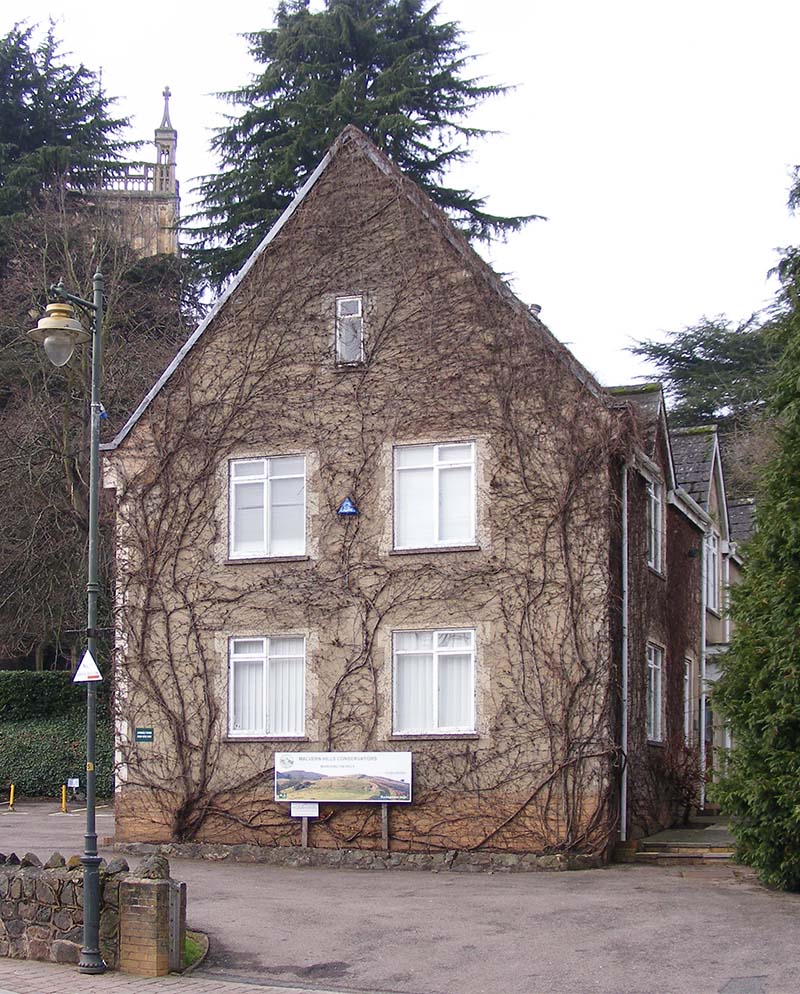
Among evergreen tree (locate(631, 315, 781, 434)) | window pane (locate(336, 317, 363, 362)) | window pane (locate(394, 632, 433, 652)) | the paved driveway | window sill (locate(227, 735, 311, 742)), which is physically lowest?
the paved driveway

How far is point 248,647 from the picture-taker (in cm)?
2350

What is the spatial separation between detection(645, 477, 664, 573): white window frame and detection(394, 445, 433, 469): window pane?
3834 millimetres

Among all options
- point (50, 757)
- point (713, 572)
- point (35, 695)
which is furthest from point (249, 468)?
point (35, 695)

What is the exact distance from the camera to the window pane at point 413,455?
2281 centimetres

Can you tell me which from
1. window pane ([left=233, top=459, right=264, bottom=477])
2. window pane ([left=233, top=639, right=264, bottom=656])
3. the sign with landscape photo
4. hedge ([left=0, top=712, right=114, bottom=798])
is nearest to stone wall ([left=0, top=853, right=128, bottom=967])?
the sign with landscape photo

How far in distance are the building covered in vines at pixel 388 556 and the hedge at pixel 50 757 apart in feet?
36.8

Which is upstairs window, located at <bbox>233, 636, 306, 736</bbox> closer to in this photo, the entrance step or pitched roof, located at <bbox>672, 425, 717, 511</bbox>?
the entrance step

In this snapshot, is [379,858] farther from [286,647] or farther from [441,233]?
[441,233]

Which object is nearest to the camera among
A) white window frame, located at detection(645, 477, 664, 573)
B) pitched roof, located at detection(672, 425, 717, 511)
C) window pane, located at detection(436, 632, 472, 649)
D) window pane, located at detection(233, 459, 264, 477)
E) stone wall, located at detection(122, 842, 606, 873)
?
stone wall, located at detection(122, 842, 606, 873)

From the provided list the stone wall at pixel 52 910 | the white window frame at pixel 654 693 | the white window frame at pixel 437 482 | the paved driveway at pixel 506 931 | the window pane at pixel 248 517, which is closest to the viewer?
the paved driveway at pixel 506 931

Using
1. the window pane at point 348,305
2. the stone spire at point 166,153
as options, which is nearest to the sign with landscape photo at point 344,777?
the window pane at point 348,305

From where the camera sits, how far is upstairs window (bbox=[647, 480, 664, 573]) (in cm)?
2430

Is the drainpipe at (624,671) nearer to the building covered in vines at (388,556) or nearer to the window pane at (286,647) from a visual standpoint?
the building covered in vines at (388,556)

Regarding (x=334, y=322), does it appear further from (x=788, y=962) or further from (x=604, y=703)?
(x=788, y=962)
